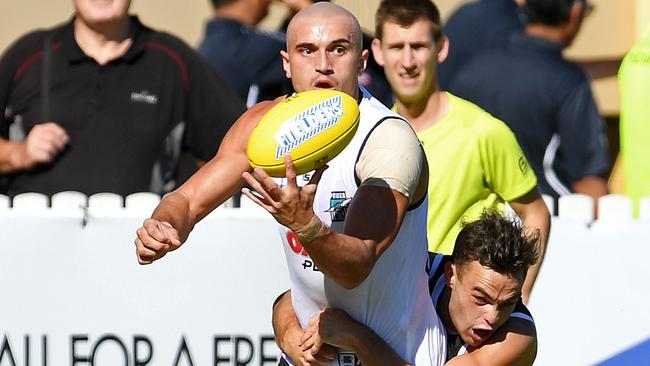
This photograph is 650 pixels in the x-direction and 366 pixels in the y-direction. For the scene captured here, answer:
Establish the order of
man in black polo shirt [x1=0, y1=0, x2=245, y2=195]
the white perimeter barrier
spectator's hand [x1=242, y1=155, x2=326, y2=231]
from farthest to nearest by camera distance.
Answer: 1. man in black polo shirt [x1=0, y1=0, x2=245, y2=195]
2. the white perimeter barrier
3. spectator's hand [x1=242, y1=155, x2=326, y2=231]

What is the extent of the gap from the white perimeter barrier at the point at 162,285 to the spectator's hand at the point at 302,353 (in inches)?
78.7

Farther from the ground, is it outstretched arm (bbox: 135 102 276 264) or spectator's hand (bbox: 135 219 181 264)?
outstretched arm (bbox: 135 102 276 264)

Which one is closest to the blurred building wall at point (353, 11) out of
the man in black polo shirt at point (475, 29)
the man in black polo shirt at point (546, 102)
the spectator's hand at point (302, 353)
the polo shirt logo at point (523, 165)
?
the man in black polo shirt at point (475, 29)

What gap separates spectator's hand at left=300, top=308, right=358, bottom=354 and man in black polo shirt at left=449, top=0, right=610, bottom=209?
3529 mm

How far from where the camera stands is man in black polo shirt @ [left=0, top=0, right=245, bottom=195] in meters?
7.62

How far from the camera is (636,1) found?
11117 millimetres

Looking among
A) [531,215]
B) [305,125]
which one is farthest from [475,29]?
[305,125]

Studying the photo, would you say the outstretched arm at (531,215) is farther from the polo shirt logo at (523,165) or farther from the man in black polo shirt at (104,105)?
the man in black polo shirt at (104,105)

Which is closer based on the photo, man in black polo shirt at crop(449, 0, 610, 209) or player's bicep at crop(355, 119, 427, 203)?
player's bicep at crop(355, 119, 427, 203)

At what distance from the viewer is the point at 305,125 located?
446 cm

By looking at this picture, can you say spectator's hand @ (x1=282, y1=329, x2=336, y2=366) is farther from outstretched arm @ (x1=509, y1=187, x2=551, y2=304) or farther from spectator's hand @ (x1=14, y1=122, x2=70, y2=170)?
spectator's hand @ (x1=14, y1=122, x2=70, y2=170)

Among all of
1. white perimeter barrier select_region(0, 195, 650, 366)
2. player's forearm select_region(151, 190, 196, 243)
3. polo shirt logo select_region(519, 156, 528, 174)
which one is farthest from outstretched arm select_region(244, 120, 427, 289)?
white perimeter barrier select_region(0, 195, 650, 366)

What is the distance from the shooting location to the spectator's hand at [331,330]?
199 inches

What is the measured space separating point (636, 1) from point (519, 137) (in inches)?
116
